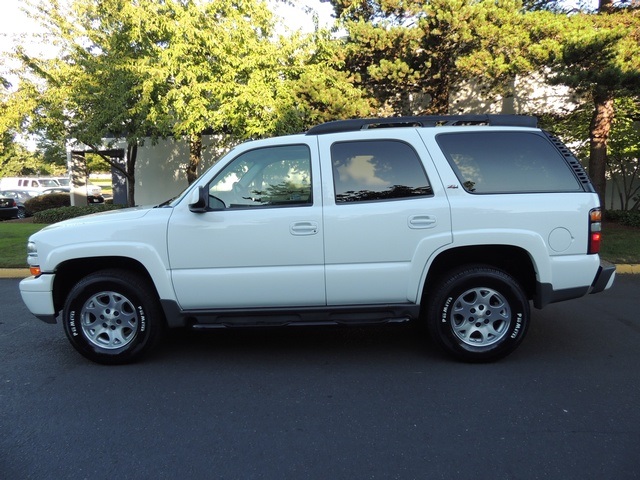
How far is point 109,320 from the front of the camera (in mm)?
4203

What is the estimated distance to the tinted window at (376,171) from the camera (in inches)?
161

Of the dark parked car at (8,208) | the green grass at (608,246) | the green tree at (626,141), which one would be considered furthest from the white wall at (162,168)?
the green tree at (626,141)

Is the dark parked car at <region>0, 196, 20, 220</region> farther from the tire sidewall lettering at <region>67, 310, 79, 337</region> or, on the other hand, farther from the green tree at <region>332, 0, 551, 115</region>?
the tire sidewall lettering at <region>67, 310, 79, 337</region>

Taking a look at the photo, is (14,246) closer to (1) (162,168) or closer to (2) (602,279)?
(1) (162,168)

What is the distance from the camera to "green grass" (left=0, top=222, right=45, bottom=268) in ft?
29.5

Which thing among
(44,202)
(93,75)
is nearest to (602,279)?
(93,75)

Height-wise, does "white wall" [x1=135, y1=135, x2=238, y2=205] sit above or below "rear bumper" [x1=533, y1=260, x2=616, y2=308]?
above

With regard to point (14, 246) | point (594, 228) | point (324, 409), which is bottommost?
point (324, 409)

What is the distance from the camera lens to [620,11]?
36.1 ft

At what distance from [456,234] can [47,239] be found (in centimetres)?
346

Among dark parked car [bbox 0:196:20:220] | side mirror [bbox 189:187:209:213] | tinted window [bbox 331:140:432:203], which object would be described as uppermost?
dark parked car [bbox 0:196:20:220]

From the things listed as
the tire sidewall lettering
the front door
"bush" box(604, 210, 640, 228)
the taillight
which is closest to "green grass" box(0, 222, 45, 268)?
the tire sidewall lettering

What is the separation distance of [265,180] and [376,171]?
96cm

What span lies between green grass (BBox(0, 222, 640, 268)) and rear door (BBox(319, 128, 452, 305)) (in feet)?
19.3
